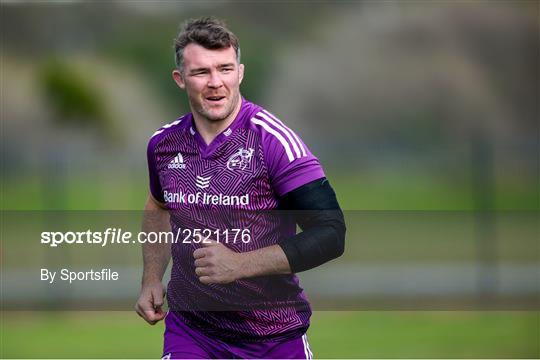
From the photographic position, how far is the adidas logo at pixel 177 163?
3.61m

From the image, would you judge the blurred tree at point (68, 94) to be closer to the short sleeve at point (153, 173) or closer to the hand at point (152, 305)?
the short sleeve at point (153, 173)

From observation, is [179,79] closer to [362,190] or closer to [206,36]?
[206,36]

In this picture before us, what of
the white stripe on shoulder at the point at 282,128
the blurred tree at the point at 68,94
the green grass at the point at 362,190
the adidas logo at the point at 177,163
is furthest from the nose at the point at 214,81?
the blurred tree at the point at 68,94

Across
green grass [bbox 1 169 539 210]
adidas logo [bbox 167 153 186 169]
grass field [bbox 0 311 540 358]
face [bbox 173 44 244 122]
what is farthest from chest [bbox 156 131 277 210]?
green grass [bbox 1 169 539 210]

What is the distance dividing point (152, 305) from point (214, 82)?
966mm

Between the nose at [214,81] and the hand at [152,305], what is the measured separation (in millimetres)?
891

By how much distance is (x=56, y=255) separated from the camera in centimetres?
1115

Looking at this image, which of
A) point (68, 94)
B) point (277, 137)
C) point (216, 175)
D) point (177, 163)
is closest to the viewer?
point (277, 137)

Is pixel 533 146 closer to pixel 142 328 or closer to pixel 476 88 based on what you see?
pixel 142 328

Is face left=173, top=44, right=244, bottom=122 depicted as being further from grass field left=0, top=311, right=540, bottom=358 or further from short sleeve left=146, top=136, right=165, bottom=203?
grass field left=0, top=311, right=540, bottom=358

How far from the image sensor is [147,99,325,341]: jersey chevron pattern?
11.3 ft

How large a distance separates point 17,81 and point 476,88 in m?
24.1

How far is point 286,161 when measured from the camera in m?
3.35

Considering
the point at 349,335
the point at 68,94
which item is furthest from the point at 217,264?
the point at 68,94
